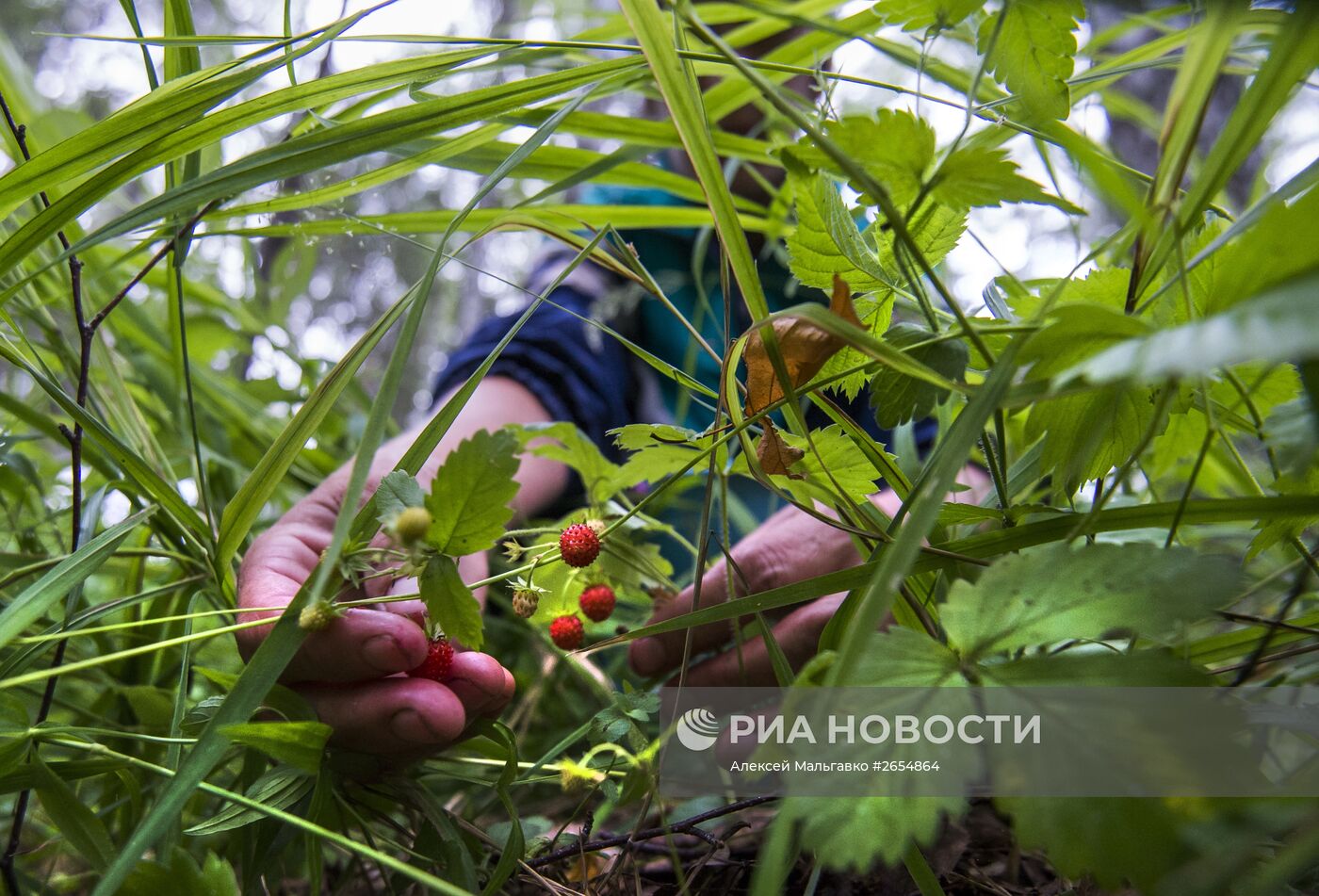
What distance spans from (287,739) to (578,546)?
15cm

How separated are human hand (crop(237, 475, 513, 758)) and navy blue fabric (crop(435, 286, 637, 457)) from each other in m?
0.54

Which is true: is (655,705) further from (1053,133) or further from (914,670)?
(1053,133)

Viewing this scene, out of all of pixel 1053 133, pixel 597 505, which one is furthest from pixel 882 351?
pixel 597 505

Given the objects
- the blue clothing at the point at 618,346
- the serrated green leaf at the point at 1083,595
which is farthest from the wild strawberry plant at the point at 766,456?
the blue clothing at the point at 618,346

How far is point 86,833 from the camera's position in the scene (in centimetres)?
41

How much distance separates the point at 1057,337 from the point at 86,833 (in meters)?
0.50

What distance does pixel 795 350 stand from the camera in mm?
335

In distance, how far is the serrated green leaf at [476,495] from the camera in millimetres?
339

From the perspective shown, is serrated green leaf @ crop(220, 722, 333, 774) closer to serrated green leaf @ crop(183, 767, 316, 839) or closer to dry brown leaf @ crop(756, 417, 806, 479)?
serrated green leaf @ crop(183, 767, 316, 839)

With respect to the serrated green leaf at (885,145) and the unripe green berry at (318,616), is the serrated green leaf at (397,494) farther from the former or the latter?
the serrated green leaf at (885,145)

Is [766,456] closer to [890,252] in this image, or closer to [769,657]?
[890,252]

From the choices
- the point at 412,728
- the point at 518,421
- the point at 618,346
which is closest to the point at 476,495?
the point at 412,728

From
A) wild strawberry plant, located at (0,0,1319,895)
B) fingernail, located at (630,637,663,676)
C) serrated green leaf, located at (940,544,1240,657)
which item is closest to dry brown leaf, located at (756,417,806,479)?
wild strawberry plant, located at (0,0,1319,895)

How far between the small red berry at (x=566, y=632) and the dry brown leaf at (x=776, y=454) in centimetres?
15
